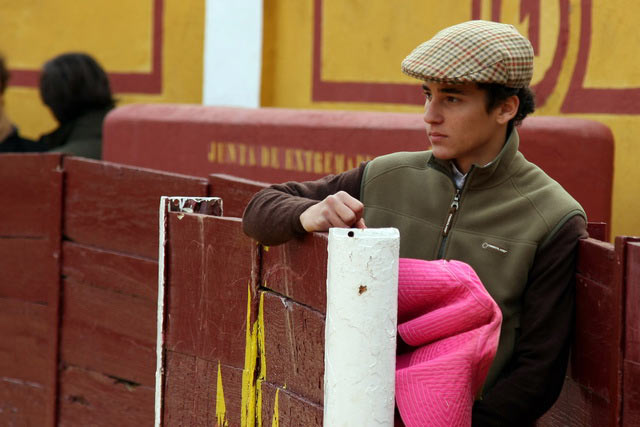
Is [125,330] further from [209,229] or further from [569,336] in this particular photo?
[569,336]

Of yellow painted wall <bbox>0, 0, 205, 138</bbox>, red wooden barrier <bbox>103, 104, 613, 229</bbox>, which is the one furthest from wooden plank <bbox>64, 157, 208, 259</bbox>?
yellow painted wall <bbox>0, 0, 205, 138</bbox>

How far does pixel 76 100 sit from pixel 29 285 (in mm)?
1449

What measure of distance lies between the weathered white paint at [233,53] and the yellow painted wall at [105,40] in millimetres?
324

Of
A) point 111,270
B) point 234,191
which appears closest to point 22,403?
point 111,270

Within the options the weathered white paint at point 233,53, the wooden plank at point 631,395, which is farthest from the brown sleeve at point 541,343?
the weathered white paint at point 233,53

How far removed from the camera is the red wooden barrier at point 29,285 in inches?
188

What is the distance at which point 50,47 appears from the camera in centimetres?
809

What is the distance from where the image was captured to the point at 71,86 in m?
6.02

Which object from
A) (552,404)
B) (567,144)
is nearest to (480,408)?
(552,404)

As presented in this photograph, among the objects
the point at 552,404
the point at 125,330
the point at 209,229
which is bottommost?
the point at 125,330

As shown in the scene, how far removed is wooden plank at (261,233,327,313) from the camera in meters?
2.25

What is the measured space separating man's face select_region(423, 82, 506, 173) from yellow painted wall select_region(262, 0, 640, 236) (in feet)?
7.82

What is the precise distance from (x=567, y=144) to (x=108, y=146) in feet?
8.04

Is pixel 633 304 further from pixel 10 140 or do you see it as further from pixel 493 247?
pixel 10 140
